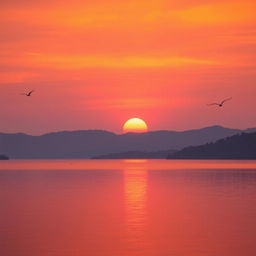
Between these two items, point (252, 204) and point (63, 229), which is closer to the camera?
point (63, 229)

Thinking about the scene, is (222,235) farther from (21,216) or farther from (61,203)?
(61,203)

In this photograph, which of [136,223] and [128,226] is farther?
[136,223]

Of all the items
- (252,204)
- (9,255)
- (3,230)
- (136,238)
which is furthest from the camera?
(252,204)

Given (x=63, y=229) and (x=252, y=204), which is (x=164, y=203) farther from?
(x=63, y=229)

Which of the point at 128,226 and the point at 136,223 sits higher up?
the point at 136,223

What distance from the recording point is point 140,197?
298 feet

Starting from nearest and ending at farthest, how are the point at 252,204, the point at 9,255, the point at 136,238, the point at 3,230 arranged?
1. the point at 9,255
2. the point at 136,238
3. the point at 3,230
4. the point at 252,204

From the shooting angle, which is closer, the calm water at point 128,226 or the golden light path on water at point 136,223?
the calm water at point 128,226

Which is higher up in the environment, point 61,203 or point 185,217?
point 61,203

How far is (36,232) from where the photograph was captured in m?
52.2

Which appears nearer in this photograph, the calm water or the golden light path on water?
the calm water

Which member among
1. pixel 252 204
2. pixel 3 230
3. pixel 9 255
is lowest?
pixel 9 255

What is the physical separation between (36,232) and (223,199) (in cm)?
3808

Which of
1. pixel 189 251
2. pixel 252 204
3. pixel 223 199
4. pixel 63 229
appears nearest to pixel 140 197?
pixel 223 199
